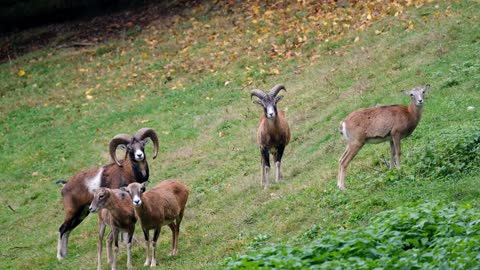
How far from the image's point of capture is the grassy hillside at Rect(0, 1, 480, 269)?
15375 mm

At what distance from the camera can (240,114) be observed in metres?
26.2

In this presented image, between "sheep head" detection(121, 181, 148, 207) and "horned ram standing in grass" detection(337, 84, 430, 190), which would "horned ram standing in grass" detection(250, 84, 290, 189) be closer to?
"horned ram standing in grass" detection(337, 84, 430, 190)

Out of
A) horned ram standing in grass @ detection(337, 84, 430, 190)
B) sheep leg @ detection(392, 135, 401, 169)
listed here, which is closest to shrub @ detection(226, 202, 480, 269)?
sheep leg @ detection(392, 135, 401, 169)

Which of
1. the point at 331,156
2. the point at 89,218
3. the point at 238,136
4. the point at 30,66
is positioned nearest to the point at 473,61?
the point at 331,156

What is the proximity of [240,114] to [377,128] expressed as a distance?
10.4m

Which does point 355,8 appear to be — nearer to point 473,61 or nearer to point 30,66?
point 473,61

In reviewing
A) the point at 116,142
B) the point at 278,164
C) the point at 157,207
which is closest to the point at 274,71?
the point at 278,164

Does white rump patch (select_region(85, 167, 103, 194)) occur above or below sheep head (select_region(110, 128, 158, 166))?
below

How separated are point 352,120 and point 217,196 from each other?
15.1ft

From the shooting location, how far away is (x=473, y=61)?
21844mm

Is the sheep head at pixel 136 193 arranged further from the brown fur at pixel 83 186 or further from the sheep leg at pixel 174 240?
the brown fur at pixel 83 186

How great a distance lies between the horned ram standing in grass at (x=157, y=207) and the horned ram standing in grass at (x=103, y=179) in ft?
5.92

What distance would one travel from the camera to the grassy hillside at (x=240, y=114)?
1538cm

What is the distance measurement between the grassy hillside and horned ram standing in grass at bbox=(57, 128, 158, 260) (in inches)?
22.0
